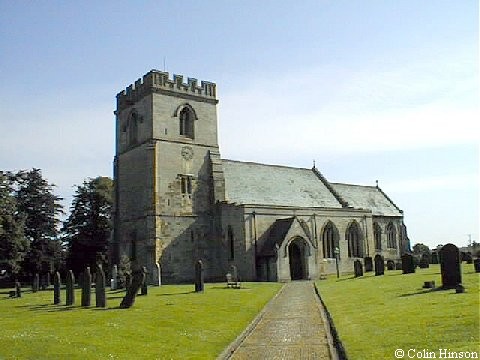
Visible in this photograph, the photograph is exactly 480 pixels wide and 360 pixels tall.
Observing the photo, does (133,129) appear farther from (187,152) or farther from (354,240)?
(354,240)

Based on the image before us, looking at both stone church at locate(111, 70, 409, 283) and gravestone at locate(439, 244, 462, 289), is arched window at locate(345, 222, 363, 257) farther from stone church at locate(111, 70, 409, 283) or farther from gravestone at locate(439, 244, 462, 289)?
gravestone at locate(439, 244, 462, 289)

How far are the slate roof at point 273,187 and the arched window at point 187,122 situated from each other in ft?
14.2

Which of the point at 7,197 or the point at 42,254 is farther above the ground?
the point at 7,197

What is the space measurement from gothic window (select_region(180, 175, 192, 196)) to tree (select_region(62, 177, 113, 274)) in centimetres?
1613

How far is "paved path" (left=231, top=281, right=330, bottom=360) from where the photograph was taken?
457 inches

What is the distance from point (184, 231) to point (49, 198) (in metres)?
26.3

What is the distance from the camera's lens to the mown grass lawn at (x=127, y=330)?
11578 mm

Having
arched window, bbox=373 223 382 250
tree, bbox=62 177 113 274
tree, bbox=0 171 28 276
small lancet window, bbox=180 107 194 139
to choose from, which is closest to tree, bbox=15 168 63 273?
tree, bbox=62 177 113 274

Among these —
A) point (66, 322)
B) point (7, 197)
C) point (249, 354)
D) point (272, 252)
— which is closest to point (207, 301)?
point (66, 322)

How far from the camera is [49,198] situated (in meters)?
60.7

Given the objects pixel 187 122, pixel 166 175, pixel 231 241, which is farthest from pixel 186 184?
pixel 231 241

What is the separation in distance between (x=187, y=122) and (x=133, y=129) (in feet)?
15.9

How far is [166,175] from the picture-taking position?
138 feet

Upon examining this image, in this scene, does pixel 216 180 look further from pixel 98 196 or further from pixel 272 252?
pixel 98 196
